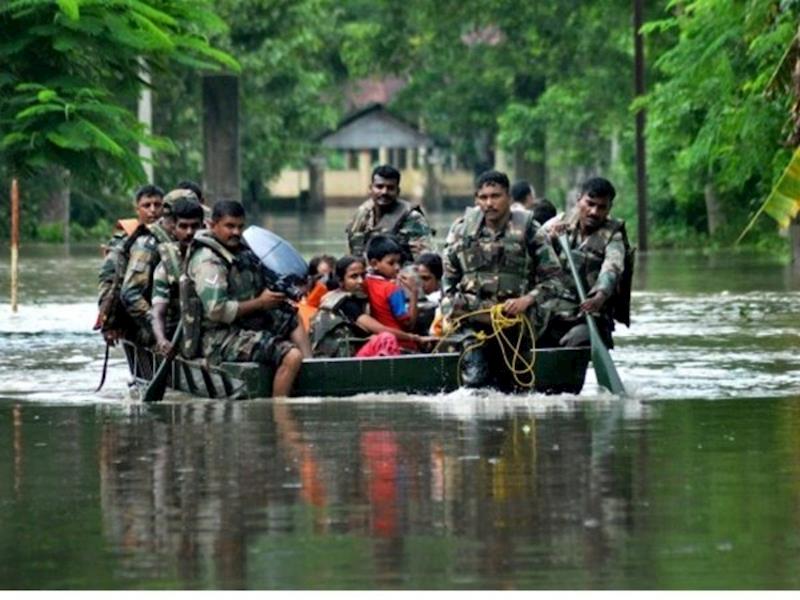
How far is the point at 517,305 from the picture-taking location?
1975cm

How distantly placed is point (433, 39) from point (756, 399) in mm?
63044

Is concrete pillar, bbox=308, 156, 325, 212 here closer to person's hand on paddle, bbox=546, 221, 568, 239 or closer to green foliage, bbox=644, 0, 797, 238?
green foliage, bbox=644, 0, 797, 238

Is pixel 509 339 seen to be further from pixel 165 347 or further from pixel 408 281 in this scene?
pixel 165 347

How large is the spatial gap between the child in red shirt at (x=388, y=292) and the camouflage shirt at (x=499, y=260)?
104 centimetres

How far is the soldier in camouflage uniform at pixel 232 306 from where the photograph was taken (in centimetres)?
1939

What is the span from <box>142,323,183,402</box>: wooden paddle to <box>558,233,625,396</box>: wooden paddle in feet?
9.70

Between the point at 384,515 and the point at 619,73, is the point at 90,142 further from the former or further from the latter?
the point at 619,73

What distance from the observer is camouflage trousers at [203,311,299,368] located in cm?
1964

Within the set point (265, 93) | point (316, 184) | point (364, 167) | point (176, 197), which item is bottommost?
point (176, 197)

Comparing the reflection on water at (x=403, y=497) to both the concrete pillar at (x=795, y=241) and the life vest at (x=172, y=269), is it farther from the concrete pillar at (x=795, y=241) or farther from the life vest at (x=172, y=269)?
the concrete pillar at (x=795, y=241)

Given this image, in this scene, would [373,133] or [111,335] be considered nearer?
[111,335]

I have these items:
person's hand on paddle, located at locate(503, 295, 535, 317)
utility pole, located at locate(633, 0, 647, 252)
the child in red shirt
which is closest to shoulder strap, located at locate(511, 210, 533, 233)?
person's hand on paddle, located at locate(503, 295, 535, 317)

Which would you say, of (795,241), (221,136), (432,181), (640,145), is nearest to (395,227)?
Result: (795,241)

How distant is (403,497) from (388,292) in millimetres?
7210
